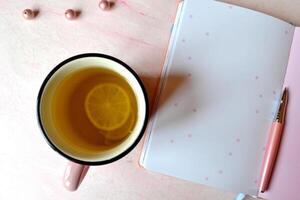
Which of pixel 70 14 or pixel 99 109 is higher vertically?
pixel 70 14

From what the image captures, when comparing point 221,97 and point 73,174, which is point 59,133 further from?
point 221,97

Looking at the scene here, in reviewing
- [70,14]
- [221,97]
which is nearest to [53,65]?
[70,14]

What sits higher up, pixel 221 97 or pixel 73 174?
pixel 221 97

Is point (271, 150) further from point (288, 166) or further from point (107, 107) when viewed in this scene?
point (107, 107)

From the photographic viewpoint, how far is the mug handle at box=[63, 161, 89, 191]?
432 mm

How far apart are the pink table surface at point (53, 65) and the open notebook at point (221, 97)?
2cm

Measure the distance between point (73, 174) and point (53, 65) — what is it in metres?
0.14

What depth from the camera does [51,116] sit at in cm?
44

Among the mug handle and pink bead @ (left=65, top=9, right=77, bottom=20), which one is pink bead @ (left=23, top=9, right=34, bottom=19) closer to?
pink bead @ (left=65, top=9, right=77, bottom=20)

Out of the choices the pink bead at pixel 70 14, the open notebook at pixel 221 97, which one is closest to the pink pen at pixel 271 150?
the open notebook at pixel 221 97

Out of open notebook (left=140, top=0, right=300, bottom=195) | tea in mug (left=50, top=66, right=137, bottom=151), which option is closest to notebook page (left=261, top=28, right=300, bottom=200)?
open notebook (left=140, top=0, right=300, bottom=195)

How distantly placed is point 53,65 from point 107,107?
92mm

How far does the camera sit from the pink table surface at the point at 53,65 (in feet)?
1.63

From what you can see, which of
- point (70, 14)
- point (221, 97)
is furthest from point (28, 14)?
point (221, 97)
